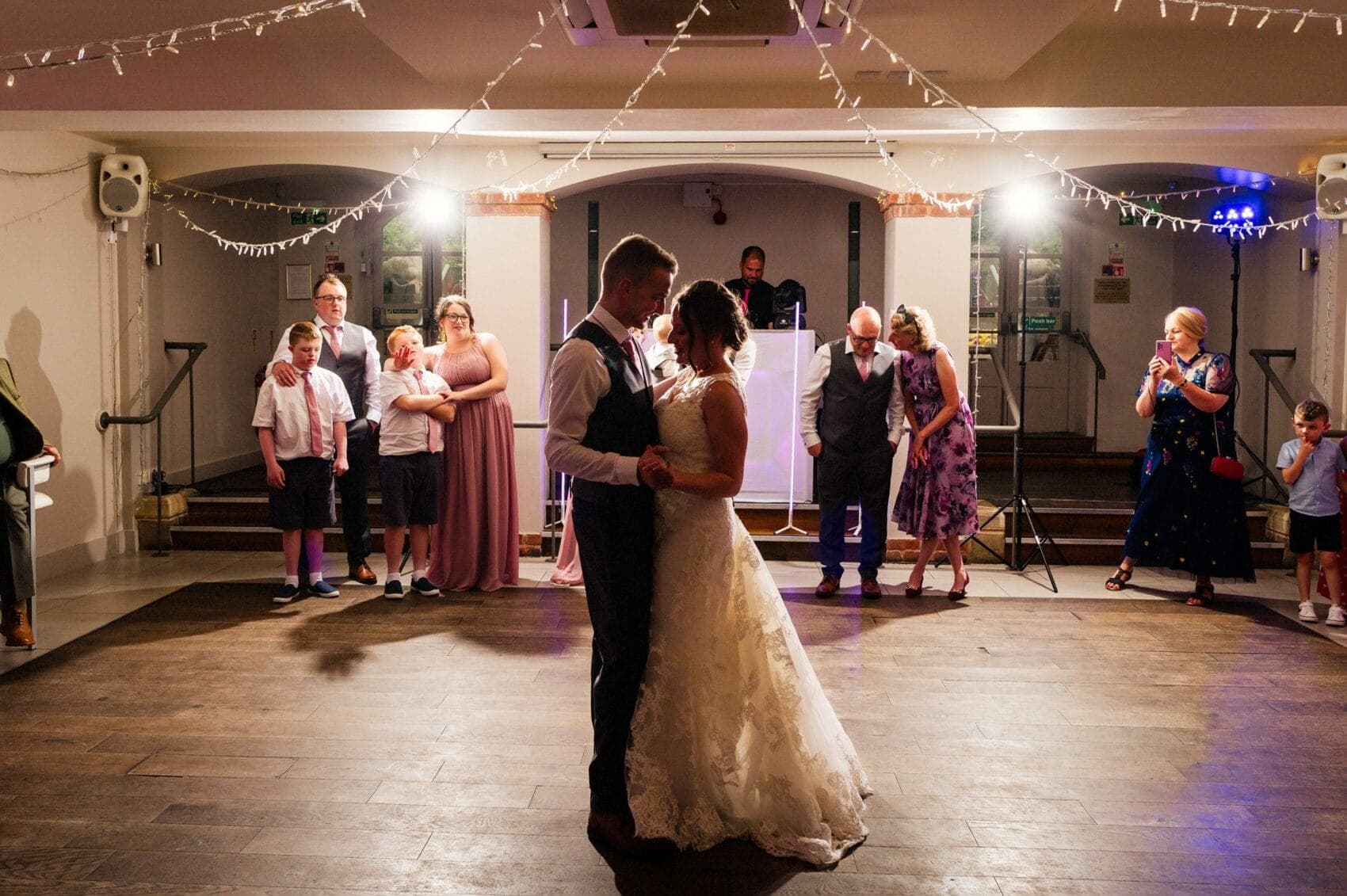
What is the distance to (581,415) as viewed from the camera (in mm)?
2625

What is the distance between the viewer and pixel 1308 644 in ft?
15.5

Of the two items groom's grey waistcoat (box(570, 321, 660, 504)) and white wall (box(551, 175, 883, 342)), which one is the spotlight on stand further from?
groom's grey waistcoat (box(570, 321, 660, 504))

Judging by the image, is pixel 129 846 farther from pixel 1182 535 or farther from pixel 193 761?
pixel 1182 535

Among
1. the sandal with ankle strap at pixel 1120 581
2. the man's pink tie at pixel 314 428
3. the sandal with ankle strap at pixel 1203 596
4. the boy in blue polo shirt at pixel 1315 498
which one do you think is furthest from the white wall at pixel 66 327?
the boy in blue polo shirt at pixel 1315 498

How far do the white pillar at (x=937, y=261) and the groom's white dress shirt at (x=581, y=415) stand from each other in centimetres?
430

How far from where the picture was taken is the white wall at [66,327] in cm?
584

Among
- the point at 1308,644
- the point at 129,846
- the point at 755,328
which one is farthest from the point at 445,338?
the point at 1308,644

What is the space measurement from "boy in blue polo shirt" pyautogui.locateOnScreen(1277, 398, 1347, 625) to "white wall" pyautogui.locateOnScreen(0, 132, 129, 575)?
633cm

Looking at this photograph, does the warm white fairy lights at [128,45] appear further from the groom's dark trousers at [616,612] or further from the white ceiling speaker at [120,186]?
the groom's dark trousers at [616,612]

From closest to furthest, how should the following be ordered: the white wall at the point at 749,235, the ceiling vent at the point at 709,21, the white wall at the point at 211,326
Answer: the ceiling vent at the point at 709,21, the white wall at the point at 211,326, the white wall at the point at 749,235

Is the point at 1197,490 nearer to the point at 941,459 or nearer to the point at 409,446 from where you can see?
the point at 941,459

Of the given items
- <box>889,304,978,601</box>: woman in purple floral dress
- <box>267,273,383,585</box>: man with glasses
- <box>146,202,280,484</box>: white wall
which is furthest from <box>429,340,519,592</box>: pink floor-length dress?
<box>146,202,280,484</box>: white wall

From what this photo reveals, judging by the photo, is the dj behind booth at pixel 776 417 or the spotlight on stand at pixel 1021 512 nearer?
the spotlight on stand at pixel 1021 512

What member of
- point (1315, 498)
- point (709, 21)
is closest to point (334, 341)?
point (709, 21)
